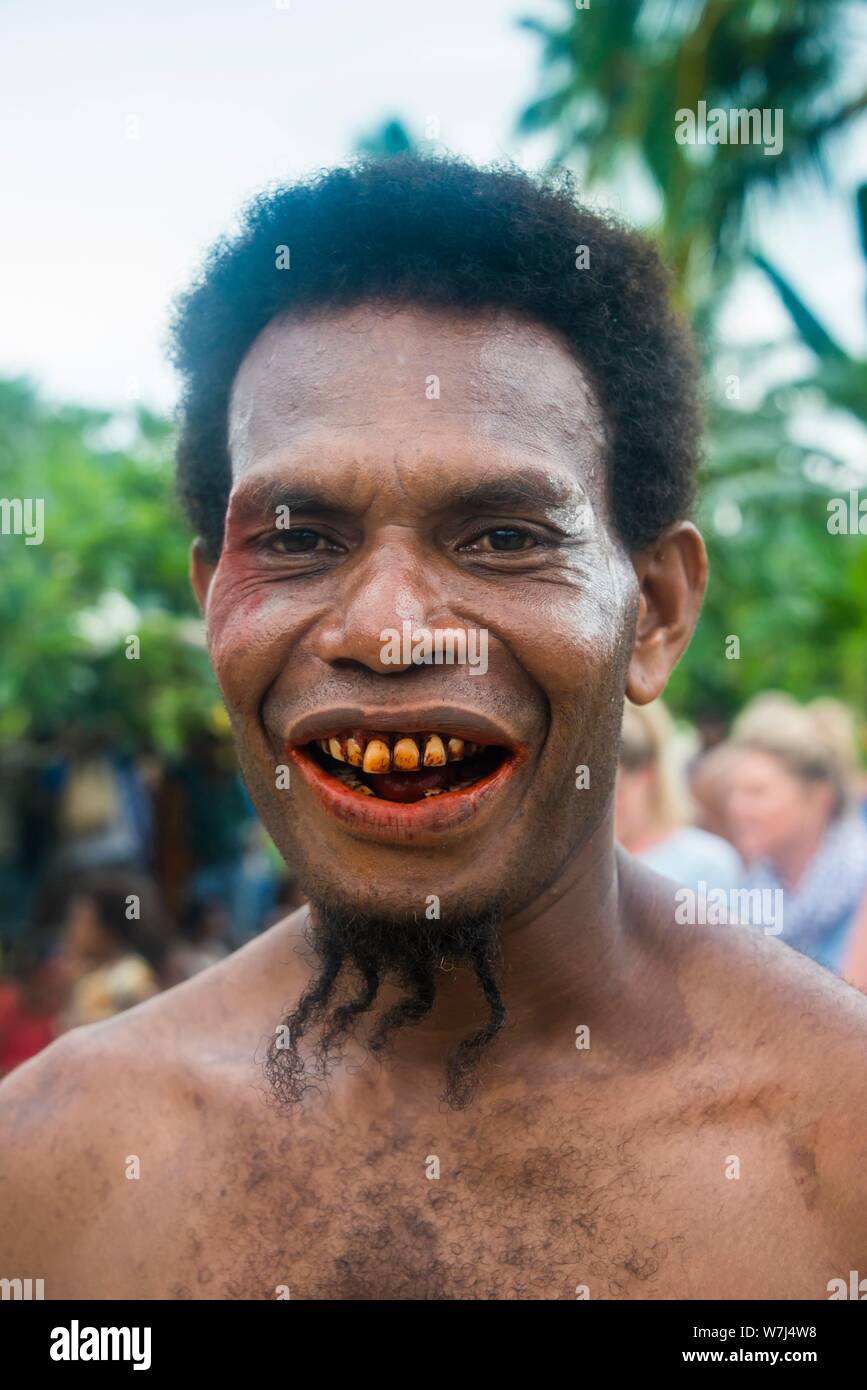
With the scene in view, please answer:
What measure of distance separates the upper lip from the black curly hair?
50 centimetres

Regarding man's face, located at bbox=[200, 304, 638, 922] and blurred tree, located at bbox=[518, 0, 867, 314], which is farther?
blurred tree, located at bbox=[518, 0, 867, 314]

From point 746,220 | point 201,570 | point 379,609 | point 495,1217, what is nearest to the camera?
point 379,609

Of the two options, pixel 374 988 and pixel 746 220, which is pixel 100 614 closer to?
pixel 374 988

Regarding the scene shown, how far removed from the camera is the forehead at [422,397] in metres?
2.03

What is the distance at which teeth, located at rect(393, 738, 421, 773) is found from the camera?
77.5 inches

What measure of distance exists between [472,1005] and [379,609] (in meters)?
0.70

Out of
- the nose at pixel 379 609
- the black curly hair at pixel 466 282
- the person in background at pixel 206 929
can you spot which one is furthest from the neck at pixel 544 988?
the person in background at pixel 206 929

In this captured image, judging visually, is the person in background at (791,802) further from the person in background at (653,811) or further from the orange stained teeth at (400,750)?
the orange stained teeth at (400,750)

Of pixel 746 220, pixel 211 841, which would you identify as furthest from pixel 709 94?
pixel 211 841

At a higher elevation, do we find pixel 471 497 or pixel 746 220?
pixel 746 220

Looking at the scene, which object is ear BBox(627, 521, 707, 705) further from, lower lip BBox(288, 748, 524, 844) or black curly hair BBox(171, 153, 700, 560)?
lower lip BBox(288, 748, 524, 844)

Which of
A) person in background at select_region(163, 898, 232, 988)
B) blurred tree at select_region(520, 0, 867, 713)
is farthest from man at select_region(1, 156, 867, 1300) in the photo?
blurred tree at select_region(520, 0, 867, 713)

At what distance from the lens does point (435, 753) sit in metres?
1.97

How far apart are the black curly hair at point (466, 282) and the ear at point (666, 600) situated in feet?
0.14
